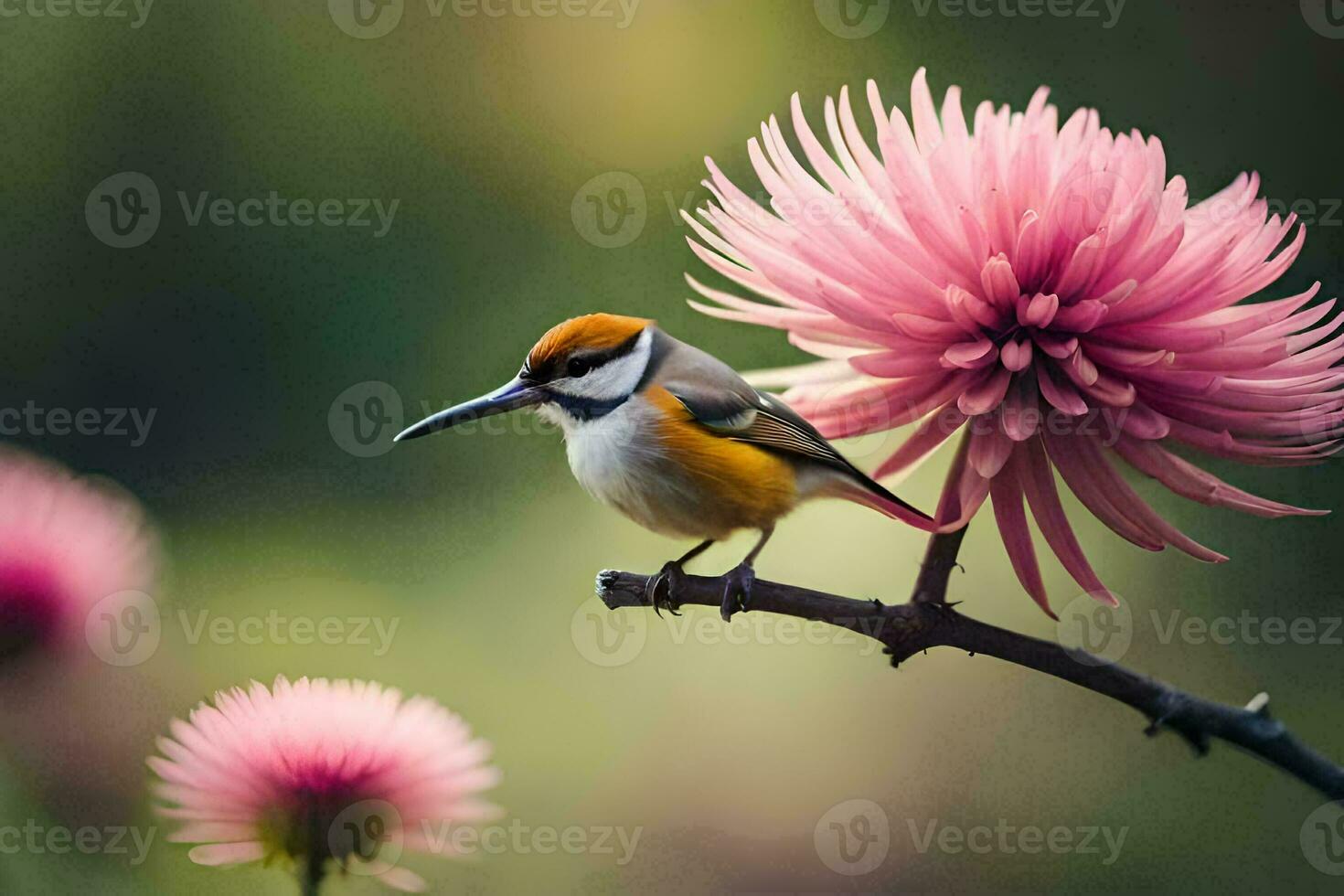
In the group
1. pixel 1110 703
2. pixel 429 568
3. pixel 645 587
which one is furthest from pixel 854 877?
pixel 645 587

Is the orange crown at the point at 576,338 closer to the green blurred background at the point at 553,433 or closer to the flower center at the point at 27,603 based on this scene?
the flower center at the point at 27,603

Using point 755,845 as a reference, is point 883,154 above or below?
above

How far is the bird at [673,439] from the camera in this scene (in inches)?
13.1

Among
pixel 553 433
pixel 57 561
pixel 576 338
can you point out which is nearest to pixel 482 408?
pixel 576 338

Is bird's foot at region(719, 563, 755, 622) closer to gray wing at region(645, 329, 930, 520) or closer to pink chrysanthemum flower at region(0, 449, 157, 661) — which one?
gray wing at region(645, 329, 930, 520)

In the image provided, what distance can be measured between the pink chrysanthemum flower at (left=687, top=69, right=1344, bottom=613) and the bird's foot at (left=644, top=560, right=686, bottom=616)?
6 centimetres

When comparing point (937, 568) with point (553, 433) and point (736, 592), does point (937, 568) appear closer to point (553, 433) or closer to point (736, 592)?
point (736, 592)

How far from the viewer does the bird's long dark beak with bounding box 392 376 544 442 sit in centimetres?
27

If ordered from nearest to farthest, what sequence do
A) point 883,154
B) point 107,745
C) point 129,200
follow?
point 883,154 < point 107,745 < point 129,200

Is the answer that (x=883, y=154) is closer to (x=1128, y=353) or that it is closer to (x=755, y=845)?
(x=1128, y=353)

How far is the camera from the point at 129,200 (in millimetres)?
1019

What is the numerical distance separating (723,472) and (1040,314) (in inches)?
4.1

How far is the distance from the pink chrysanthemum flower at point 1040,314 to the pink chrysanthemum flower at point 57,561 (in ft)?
0.66

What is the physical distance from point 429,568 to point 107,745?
1.11ft
